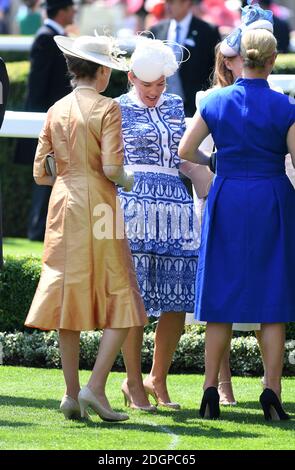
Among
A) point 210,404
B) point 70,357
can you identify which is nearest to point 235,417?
point 210,404

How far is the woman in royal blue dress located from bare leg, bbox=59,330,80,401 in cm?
59

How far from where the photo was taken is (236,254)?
6.72m

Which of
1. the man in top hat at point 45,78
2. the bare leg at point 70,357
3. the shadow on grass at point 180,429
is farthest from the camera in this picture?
the man in top hat at point 45,78

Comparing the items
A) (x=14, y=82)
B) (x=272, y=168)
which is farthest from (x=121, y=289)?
(x=14, y=82)

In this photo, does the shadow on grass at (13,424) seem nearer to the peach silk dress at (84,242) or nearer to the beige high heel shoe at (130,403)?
the peach silk dress at (84,242)

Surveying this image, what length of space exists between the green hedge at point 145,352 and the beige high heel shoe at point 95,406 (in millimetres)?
1835

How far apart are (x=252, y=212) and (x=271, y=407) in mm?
903

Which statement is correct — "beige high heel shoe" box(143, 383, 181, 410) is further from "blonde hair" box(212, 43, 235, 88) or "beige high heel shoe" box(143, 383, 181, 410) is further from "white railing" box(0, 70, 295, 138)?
"white railing" box(0, 70, 295, 138)

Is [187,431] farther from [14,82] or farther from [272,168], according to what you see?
[14,82]

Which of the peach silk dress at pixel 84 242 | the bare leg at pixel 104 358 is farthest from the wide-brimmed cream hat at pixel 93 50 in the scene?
the bare leg at pixel 104 358

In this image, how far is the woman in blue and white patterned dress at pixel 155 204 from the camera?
714cm

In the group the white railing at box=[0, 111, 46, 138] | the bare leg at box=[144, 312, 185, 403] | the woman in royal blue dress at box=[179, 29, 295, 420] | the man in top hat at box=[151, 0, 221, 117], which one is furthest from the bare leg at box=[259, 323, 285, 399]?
the man in top hat at box=[151, 0, 221, 117]

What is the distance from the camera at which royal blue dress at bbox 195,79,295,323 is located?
6.65 metres

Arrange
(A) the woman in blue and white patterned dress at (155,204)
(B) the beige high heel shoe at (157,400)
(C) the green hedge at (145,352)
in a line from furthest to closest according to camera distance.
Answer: (C) the green hedge at (145,352), (B) the beige high heel shoe at (157,400), (A) the woman in blue and white patterned dress at (155,204)
